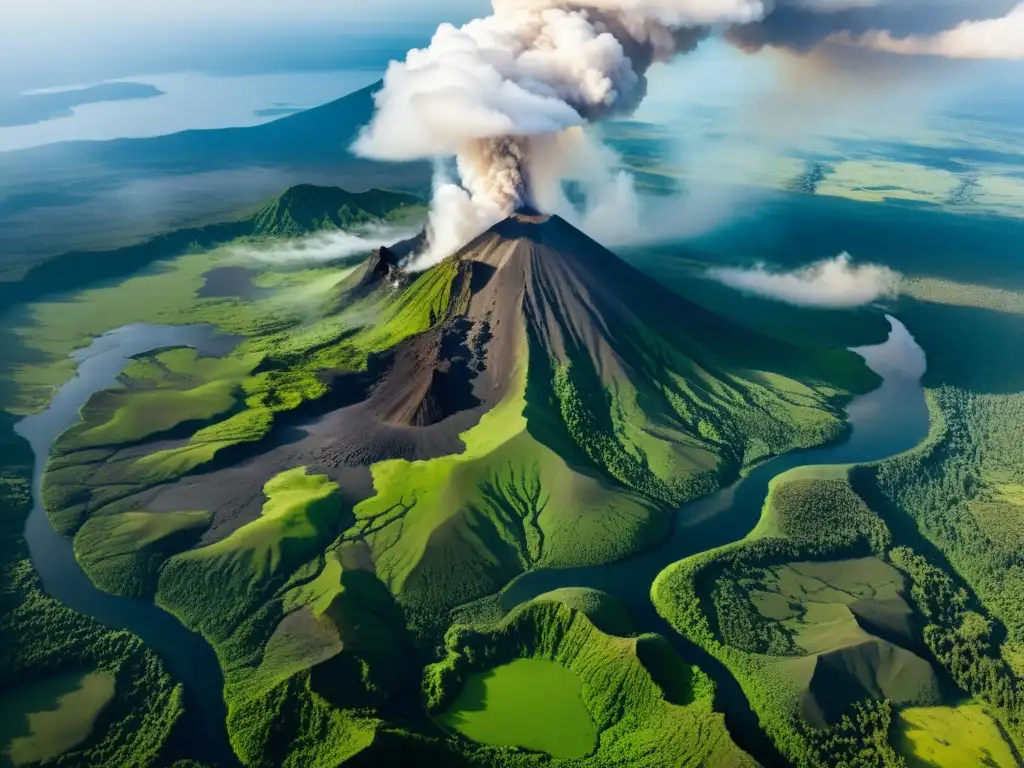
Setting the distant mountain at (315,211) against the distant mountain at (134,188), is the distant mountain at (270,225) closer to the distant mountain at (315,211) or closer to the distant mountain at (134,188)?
the distant mountain at (315,211)

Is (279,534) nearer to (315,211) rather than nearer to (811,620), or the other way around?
(811,620)

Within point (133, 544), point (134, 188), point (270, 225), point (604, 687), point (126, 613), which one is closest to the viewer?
point (604, 687)

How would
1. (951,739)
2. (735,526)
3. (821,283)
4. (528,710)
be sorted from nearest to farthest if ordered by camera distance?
(951,739) < (528,710) < (735,526) < (821,283)

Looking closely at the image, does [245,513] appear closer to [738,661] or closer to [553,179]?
[738,661]

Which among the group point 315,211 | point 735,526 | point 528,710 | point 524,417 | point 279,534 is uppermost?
point 315,211

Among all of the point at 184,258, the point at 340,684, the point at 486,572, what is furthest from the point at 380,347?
the point at 184,258

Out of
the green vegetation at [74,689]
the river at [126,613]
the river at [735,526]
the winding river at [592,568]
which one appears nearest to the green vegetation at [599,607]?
the river at [735,526]

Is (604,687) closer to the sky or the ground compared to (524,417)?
closer to the ground

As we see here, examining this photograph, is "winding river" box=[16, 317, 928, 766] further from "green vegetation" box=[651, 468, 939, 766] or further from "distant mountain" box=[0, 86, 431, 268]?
"distant mountain" box=[0, 86, 431, 268]

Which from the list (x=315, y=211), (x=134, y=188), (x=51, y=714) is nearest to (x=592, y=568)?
(x=51, y=714)

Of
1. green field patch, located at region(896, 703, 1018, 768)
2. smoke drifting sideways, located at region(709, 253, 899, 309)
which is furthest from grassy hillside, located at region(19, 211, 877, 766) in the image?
smoke drifting sideways, located at region(709, 253, 899, 309)
